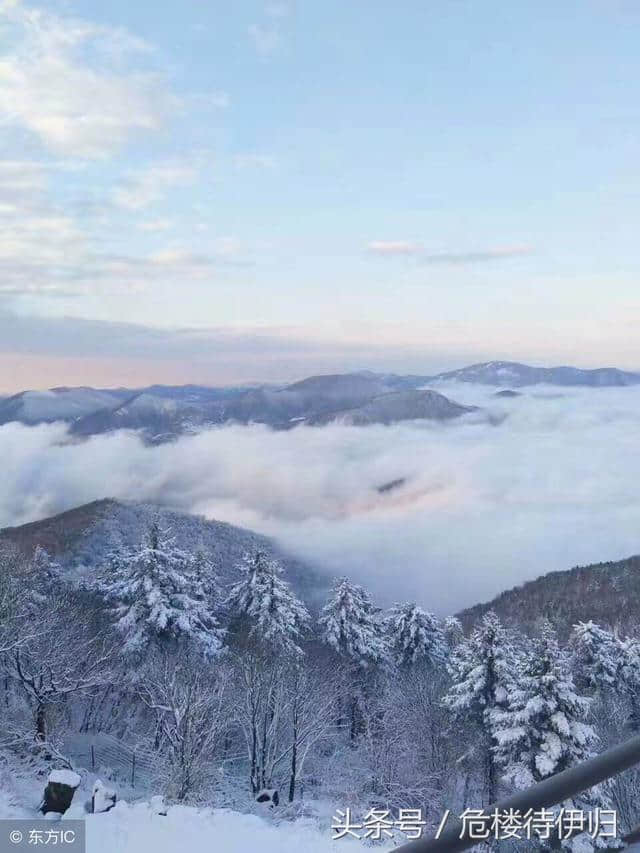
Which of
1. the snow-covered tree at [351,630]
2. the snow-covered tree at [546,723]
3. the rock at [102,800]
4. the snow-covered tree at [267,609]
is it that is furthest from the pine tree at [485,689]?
the rock at [102,800]

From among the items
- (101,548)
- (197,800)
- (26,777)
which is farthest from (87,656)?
(101,548)

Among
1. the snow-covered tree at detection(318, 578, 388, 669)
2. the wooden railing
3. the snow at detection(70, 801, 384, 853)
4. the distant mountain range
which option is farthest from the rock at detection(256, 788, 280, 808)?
the distant mountain range

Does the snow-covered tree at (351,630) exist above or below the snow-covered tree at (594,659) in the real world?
above

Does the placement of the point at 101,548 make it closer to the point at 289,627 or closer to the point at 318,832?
the point at 289,627

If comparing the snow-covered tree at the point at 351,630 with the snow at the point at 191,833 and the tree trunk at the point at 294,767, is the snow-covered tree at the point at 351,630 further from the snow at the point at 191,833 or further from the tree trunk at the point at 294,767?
the snow at the point at 191,833

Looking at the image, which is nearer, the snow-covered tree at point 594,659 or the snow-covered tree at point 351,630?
the snow-covered tree at point 351,630

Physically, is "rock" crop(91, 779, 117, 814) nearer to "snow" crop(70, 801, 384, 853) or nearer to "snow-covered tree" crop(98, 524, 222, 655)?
"snow" crop(70, 801, 384, 853)

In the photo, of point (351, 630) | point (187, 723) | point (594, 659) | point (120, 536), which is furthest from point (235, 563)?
point (187, 723)
